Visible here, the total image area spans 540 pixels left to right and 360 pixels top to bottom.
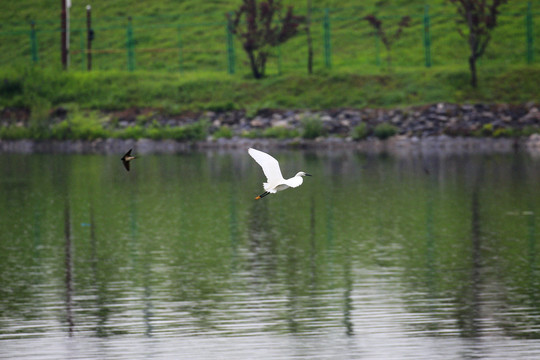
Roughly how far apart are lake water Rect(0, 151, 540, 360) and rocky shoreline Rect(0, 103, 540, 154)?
36.3 feet

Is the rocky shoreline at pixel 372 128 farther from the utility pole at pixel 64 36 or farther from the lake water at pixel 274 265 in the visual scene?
the utility pole at pixel 64 36

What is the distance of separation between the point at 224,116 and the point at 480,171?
80.4ft

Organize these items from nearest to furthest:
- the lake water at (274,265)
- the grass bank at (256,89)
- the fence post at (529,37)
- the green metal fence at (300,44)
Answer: the lake water at (274,265)
the grass bank at (256,89)
the fence post at (529,37)
the green metal fence at (300,44)

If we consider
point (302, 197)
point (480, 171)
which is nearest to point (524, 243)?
point (302, 197)

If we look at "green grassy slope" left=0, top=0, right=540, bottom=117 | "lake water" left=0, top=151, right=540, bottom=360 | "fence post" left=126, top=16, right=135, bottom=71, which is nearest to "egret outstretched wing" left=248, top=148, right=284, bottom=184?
"lake water" left=0, top=151, right=540, bottom=360

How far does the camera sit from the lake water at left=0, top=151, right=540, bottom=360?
23.5 meters

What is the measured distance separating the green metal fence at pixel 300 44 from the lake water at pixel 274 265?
26.0 m

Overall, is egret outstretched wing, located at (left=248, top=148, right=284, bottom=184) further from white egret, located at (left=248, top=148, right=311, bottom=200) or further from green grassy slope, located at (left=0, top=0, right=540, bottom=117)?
green grassy slope, located at (left=0, top=0, right=540, bottom=117)

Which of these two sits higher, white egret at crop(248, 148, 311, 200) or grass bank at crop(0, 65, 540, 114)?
grass bank at crop(0, 65, 540, 114)

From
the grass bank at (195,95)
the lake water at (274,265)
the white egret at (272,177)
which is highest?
the grass bank at (195,95)

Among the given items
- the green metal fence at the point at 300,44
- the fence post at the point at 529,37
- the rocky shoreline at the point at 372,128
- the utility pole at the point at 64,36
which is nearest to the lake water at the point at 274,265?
the rocky shoreline at the point at 372,128

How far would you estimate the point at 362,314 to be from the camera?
25.7 meters

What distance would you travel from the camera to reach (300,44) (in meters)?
91.9

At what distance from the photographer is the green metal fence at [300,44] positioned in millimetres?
81875
